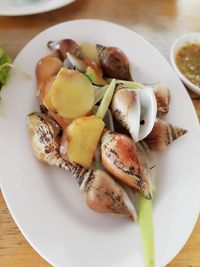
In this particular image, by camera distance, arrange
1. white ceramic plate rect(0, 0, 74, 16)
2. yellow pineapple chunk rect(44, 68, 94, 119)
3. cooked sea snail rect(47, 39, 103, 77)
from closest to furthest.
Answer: yellow pineapple chunk rect(44, 68, 94, 119) → cooked sea snail rect(47, 39, 103, 77) → white ceramic plate rect(0, 0, 74, 16)

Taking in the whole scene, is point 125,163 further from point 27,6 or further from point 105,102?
point 27,6

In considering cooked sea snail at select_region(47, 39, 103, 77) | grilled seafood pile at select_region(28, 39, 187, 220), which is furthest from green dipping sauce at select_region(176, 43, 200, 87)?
cooked sea snail at select_region(47, 39, 103, 77)

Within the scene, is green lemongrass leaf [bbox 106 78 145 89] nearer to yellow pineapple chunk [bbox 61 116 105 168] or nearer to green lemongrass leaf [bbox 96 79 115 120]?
green lemongrass leaf [bbox 96 79 115 120]

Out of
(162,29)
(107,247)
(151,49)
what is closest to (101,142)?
(107,247)

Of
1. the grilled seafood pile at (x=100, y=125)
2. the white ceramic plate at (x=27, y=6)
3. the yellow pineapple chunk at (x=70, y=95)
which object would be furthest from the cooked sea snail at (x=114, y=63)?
the white ceramic plate at (x=27, y=6)

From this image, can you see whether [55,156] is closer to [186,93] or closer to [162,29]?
[186,93]
